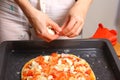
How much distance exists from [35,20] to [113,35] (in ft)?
1.42

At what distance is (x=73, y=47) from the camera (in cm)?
90

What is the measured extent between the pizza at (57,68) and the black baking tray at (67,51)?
0.08 feet

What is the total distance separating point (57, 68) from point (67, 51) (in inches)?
3.9

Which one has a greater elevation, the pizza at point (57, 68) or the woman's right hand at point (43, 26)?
the woman's right hand at point (43, 26)

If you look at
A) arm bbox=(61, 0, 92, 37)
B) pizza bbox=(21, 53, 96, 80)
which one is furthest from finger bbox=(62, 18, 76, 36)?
pizza bbox=(21, 53, 96, 80)

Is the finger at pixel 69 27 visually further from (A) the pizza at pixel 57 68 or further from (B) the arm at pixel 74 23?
(A) the pizza at pixel 57 68

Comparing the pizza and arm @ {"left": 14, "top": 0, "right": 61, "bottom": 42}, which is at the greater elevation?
arm @ {"left": 14, "top": 0, "right": 61, "bottom": 42}

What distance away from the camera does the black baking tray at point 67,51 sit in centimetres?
81

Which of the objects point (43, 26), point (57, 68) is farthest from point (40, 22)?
point (57, 68)

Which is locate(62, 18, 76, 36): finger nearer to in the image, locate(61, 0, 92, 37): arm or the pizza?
locate(61, 0, 92, 37): arm

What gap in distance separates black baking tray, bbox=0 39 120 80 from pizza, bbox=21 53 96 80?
0.03 m

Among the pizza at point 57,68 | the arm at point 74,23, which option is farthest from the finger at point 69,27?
the pizza at point 57,68

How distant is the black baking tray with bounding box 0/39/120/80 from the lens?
807 mm

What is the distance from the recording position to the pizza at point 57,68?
78cm
